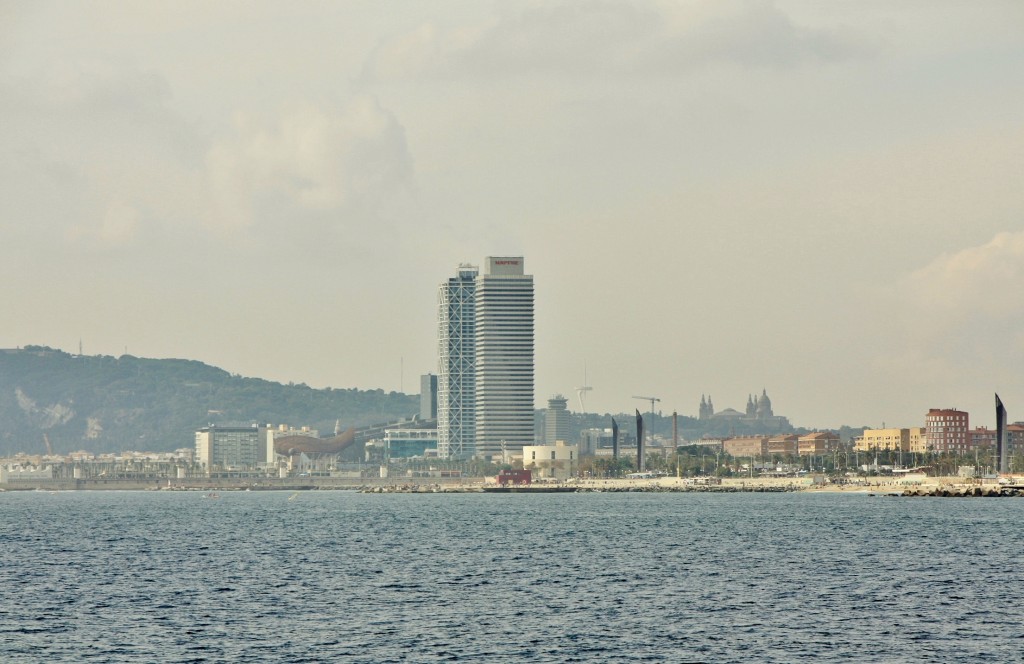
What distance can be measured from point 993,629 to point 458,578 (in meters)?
40.5

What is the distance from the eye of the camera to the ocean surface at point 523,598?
231 feet

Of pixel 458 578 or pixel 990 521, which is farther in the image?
pixel 990 521

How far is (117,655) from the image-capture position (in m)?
68.6

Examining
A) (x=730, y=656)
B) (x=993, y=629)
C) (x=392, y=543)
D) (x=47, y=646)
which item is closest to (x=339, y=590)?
(x=47, y=646)

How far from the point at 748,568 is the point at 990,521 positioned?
7582cm

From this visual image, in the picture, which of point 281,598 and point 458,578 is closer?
point 281,598

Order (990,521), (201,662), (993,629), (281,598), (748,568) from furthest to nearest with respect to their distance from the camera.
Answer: (990,521), (748,568), (281,598), (993,629), (201,662)

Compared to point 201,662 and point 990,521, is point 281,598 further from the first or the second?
point 990,521

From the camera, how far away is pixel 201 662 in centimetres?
6619

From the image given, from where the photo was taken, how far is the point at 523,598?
3590 inches

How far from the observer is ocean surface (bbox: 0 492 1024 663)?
70.3 m

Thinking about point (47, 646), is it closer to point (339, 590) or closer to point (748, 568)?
point (339, 590)

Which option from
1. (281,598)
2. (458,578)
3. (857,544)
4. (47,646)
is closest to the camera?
(47,646)

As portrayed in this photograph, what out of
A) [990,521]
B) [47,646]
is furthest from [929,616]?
[990,521]
